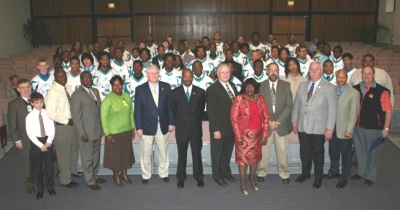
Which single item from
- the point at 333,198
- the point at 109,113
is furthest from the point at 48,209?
the point at 333,198

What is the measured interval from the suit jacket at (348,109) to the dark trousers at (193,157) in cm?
197

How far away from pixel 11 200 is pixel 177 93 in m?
2.65

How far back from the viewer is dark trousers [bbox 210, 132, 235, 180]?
536 cm

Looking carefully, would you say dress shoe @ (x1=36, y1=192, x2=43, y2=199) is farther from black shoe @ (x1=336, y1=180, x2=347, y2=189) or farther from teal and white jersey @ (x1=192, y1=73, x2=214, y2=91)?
black shoe @ (x1=336, y1=180, x2=347, y2=189)

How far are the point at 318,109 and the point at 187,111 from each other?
177 cm

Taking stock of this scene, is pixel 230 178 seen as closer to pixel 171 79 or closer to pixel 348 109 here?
pixel 348 109

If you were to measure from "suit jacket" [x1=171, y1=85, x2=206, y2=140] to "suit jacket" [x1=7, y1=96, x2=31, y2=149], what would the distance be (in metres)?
1.98

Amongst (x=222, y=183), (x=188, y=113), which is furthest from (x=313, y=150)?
(x=188, y=113)

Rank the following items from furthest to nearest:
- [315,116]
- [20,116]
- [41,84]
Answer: [41,84] < [315,116] < [20,116]

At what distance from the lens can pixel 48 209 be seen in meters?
4.83

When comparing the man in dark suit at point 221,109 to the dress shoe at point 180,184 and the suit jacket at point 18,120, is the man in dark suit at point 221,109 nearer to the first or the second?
the dress shoe at point 180,184

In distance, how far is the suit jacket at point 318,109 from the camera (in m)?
5.08

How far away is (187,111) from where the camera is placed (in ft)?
17.2

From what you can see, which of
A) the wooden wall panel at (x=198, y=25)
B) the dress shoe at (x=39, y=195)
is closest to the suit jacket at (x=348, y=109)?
the dress shoe at (x=39, y=195)
